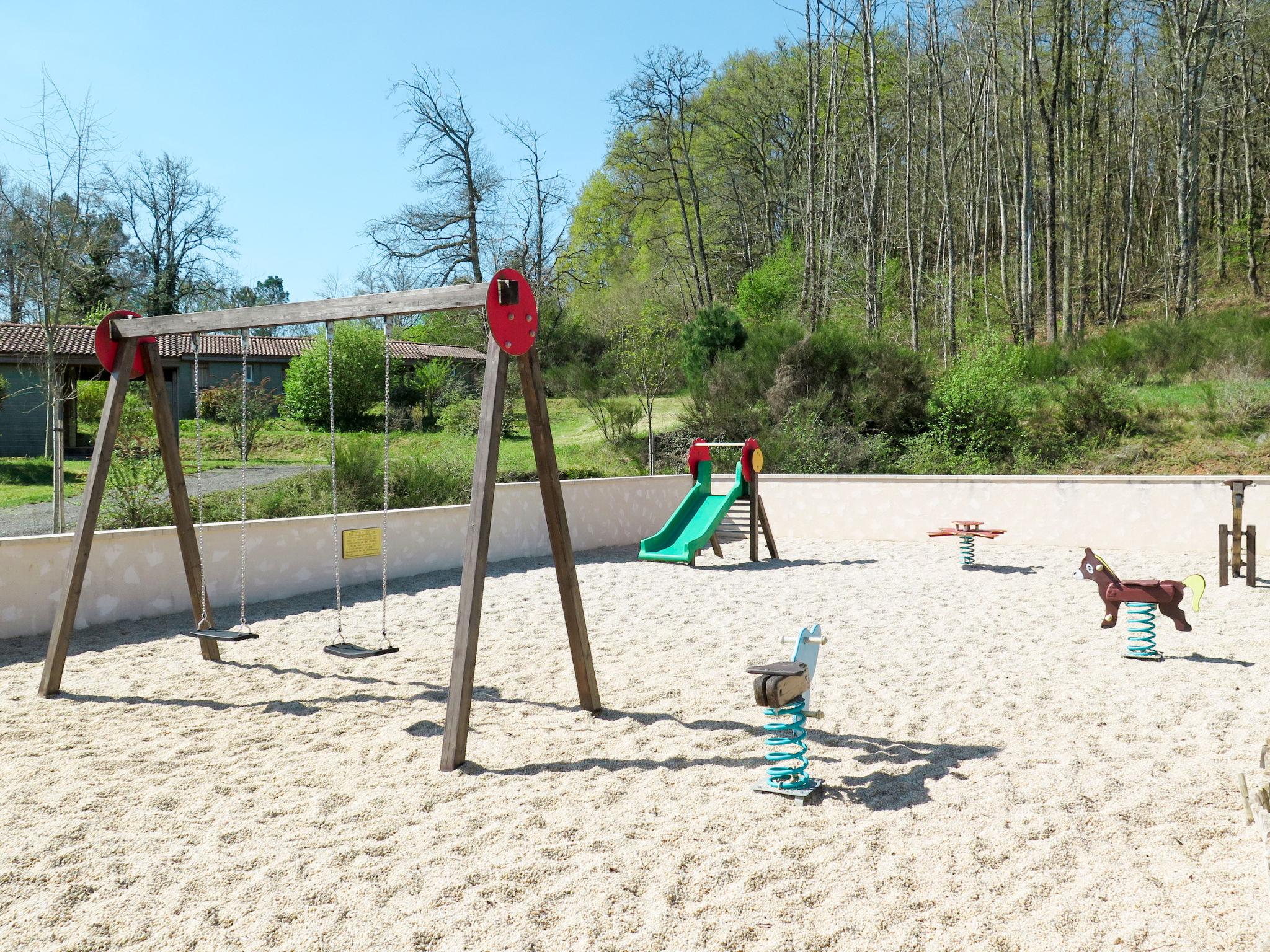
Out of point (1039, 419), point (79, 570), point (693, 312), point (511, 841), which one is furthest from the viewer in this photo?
point (693, 312)

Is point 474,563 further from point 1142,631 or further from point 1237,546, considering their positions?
point 1237,546

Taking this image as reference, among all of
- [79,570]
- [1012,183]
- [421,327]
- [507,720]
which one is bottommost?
[507,720]

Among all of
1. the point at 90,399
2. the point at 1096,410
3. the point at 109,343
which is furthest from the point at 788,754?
the point at 90,399

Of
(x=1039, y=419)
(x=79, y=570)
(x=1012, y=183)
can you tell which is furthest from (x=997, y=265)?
(x=79, y=570)

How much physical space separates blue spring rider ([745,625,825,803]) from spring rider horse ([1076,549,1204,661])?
3110mm

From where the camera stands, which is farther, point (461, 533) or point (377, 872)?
point (461, 533)

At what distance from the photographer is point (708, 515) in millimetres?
10805

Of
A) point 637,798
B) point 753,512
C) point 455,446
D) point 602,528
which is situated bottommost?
point 637,798

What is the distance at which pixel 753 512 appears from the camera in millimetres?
10617

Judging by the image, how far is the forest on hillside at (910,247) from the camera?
49.1ft

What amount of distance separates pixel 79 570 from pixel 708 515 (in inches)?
266

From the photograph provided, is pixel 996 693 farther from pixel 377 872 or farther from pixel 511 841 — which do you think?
pixel 377 872

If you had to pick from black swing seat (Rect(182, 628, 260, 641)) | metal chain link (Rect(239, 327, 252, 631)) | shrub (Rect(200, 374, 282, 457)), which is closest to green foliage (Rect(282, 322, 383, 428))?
shrub (Rect(200, 374, 282, 457))

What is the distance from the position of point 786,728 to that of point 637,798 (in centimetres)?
64
